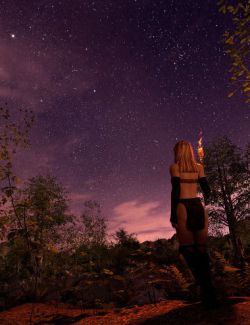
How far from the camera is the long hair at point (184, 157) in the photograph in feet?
19.3

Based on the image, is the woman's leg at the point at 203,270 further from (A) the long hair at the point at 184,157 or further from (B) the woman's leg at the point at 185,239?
(A) the long hair at the point at 184,157

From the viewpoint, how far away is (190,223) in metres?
5.52

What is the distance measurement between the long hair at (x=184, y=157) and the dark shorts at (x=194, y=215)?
0.63 m

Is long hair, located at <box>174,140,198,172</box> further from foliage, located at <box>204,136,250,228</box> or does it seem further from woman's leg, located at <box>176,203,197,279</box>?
foliage, located at <box>204,136,250,228</box>

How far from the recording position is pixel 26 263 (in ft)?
68.4

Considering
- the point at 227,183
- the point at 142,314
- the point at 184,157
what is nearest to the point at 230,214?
the point at 227,183

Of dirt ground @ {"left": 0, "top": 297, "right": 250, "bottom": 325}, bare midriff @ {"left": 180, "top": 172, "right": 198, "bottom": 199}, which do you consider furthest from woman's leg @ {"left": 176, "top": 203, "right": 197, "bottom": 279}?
dirt ground @ {"left": 0, "top": 297, "right": 250, "bottom": 325}

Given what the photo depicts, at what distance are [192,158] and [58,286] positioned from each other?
26.7 feet

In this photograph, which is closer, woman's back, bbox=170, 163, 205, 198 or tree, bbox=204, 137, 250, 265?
woman's back, bbox=170, 163, 205, 198

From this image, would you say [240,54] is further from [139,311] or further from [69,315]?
[69,315]

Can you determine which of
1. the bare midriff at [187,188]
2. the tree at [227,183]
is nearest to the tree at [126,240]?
the tree at [227,183]

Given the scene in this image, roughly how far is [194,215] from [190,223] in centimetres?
16

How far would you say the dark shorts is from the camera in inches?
217

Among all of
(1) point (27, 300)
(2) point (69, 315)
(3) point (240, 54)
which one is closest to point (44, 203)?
(2) point (69, 315)
